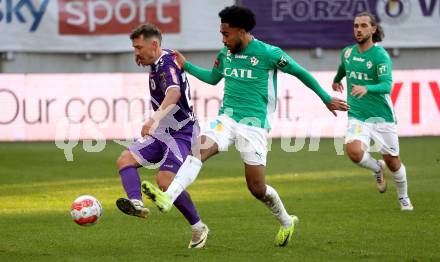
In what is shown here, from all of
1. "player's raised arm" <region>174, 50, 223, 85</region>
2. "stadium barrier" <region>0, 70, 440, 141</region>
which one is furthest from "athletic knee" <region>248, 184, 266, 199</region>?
"stadium barrier" <region>0, 70, 440, 141</region>

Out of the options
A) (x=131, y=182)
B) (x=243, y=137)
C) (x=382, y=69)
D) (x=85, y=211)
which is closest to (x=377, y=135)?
(x=382, y=69)

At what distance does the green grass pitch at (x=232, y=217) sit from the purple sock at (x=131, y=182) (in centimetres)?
51

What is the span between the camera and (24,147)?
22.6 m

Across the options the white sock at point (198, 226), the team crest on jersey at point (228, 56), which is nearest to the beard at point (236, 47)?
the team crest on jersey at point (228, 56)

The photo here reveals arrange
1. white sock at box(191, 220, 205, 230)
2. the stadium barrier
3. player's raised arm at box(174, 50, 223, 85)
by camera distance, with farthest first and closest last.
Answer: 1. the stadium barrier
2. player's raised arm at box(174, 50, 223, 85)
3. white sock at box(191, 220, 205, 230)

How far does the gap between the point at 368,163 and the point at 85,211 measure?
15.7 feet

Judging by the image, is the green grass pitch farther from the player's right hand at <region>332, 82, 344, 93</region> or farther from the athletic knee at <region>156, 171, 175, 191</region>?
the player's right hand at <region>332, 82, 344, 93</region>

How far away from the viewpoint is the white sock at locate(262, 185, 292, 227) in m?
9.43

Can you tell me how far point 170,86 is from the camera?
930 centimetres

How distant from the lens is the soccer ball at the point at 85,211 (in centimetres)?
897

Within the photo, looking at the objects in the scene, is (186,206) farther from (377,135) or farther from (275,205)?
(377,135)

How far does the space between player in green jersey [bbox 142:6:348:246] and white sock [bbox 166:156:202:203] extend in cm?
19

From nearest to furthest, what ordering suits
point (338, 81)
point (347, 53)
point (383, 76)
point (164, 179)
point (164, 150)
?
point (164, 179)
point (164, 150)
point (383, 76)
point (347, 53)
point (338, 81)

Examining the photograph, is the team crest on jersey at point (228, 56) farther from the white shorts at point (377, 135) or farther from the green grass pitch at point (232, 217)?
the white shorts at point (377, 135)
